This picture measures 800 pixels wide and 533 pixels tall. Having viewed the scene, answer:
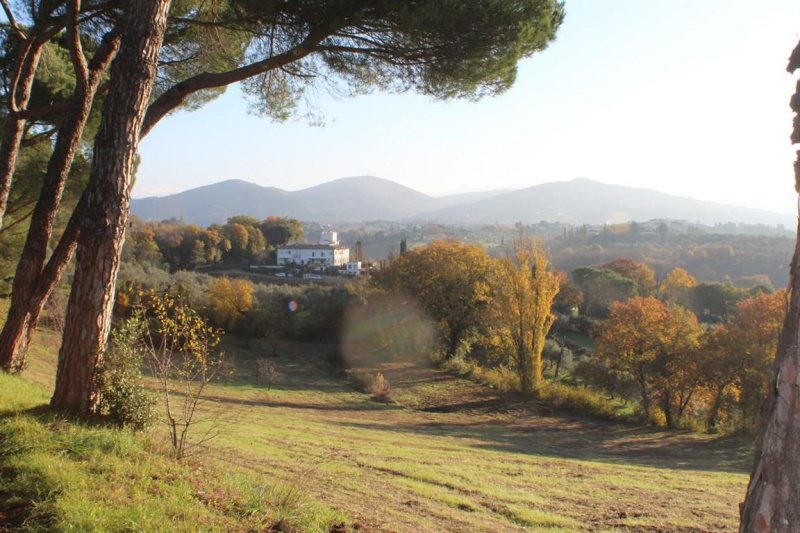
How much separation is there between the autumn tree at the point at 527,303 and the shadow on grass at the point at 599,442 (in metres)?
3.65

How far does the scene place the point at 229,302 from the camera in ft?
122

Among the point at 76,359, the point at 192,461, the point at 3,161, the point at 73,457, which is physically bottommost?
the point at 192,461

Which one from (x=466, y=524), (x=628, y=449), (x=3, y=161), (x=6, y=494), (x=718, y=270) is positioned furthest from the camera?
(x=718, y=270)

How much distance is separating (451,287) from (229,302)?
51.0 ft

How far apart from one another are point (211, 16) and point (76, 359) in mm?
6641

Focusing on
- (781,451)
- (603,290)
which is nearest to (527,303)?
(781,451)

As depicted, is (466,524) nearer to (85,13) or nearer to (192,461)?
(192,461)

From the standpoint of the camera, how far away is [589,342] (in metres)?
44.2

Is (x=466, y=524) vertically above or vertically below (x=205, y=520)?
below

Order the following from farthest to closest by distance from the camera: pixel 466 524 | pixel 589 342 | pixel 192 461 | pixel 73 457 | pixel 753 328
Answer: pixel 589 342 < pixel 753 328 < pixel 466 524 < pixel 192 461 < pixel 73 457

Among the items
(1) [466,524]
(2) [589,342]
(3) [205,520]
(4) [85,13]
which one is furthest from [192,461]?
(2) [589,342]

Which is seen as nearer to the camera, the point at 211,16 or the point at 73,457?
the point at 73,457

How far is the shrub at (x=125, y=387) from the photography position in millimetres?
5340

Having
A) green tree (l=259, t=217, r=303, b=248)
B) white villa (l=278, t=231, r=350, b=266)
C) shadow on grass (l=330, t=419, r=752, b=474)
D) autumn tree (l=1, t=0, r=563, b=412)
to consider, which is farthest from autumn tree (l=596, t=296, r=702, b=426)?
green tree (l=259, t=217, r=303, b=248)
